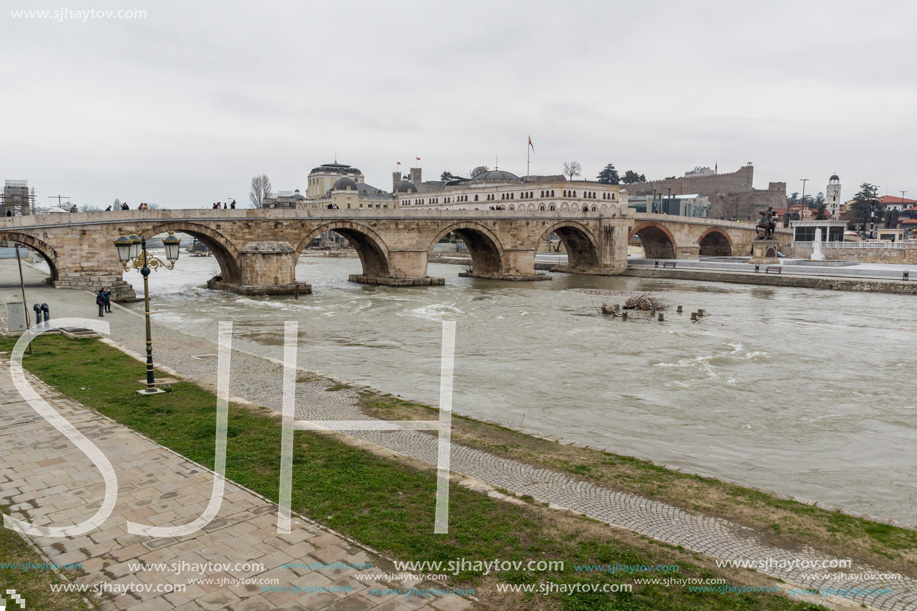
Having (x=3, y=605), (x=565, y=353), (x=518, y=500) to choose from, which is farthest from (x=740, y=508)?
(x=565, y=353)

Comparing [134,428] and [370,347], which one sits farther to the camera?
A: [370,347]

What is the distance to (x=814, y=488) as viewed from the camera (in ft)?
23.9

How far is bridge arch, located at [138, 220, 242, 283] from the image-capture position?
25.7m

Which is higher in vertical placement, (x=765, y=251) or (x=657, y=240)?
(x=657, y=240)

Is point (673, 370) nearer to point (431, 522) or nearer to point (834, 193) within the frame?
point (431, 522)

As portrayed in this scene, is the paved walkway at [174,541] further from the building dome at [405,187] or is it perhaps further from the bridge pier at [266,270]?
the building dome at [405,187]

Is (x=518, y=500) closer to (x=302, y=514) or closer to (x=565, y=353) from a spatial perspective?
(x=302, y=514)

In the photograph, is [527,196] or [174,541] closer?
[174,541]

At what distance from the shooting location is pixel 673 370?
13680mm

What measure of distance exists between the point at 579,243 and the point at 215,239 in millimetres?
25846

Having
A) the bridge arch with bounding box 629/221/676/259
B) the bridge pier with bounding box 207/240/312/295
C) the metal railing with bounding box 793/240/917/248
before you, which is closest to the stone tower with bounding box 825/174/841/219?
the metal railing with bounding box 793/240/917/248

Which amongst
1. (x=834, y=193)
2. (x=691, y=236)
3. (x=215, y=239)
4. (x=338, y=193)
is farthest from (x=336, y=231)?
(x=834, y=193)

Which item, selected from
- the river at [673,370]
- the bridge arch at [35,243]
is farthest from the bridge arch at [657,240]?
the bridge arch at [35,243]

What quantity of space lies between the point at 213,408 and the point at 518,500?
15.8 feet
